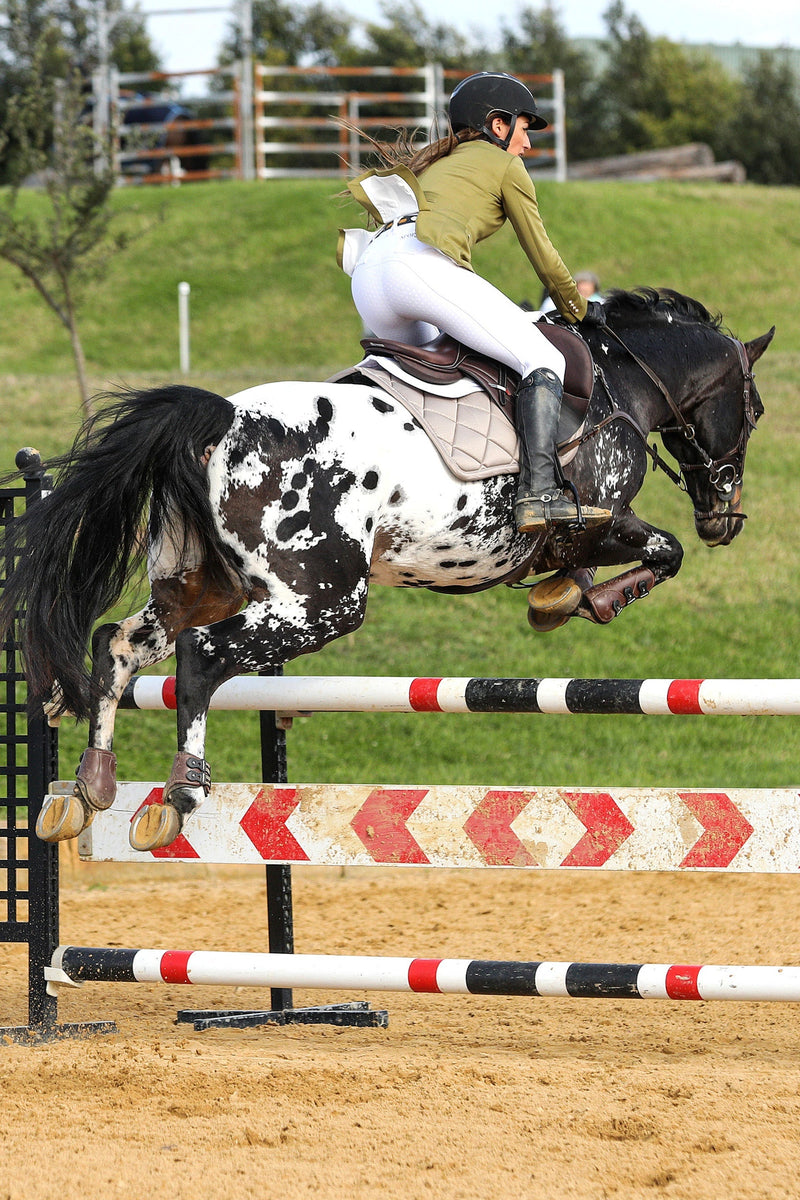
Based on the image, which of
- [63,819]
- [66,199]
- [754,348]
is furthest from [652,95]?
[63,819]

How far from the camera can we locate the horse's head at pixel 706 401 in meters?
4.63

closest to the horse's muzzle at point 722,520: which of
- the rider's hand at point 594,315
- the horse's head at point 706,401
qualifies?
the horse's head at point 706,401

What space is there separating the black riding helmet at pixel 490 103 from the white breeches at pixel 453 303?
409mm

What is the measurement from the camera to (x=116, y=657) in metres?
3.95

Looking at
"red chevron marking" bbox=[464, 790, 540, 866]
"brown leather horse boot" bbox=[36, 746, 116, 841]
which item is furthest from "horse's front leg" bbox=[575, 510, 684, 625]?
"brown leather horse boot" bbox=[36, 746, 116, 841]

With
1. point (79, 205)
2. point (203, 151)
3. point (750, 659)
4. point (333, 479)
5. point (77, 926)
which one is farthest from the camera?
point (203, 151)

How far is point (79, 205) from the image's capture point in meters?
13.3

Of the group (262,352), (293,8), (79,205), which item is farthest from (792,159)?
(79,205)

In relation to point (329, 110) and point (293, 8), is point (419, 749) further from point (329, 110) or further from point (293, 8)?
point (293, 8)

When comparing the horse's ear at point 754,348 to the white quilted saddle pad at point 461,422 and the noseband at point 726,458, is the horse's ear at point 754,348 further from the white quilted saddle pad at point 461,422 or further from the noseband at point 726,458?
the white quilted saddle pad at point 461,422

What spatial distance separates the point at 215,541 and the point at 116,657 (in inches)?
19.9

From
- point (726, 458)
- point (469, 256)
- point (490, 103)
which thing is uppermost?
point (490, 103)

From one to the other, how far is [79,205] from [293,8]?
2314cm

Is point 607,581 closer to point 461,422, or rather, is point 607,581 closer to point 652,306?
point 461,422
